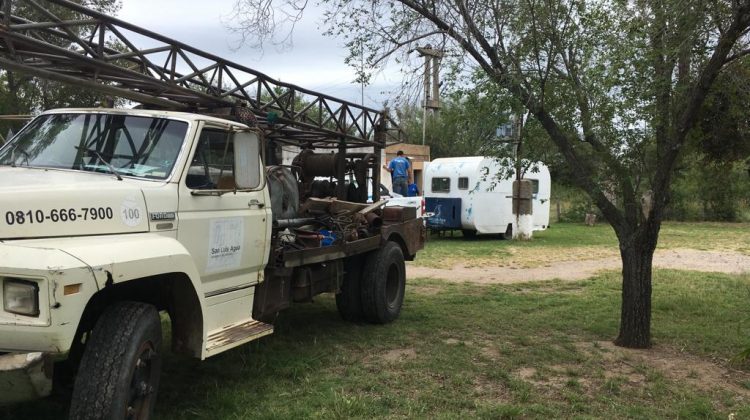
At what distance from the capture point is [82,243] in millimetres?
3516

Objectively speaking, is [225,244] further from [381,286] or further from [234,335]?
[381,286]

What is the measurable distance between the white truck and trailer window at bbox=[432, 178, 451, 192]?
41.0 ft

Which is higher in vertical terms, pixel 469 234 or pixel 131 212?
pixel 131 212

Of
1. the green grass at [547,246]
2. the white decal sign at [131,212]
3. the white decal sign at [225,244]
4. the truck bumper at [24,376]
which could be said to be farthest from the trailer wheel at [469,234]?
the truck bumper at [24,376]

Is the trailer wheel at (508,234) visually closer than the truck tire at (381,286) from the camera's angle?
No

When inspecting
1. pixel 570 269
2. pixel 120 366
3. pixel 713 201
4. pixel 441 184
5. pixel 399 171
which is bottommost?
pixel 570 269

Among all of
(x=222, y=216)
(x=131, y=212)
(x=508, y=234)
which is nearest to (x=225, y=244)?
(x=222, y=216)

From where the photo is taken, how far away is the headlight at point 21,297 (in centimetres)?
312

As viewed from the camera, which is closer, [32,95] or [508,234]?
[32,95]

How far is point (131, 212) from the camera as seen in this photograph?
12.8 ft

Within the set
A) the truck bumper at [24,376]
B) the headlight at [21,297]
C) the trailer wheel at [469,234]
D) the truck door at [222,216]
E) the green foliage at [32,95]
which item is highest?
the green foliage at [32,95]

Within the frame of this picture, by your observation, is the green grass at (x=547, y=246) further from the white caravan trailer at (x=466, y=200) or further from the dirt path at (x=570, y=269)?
the dirt path at (x=570, y=269)

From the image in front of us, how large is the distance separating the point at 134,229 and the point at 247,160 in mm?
1281

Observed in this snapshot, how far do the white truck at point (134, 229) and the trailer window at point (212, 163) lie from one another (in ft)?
0.04
